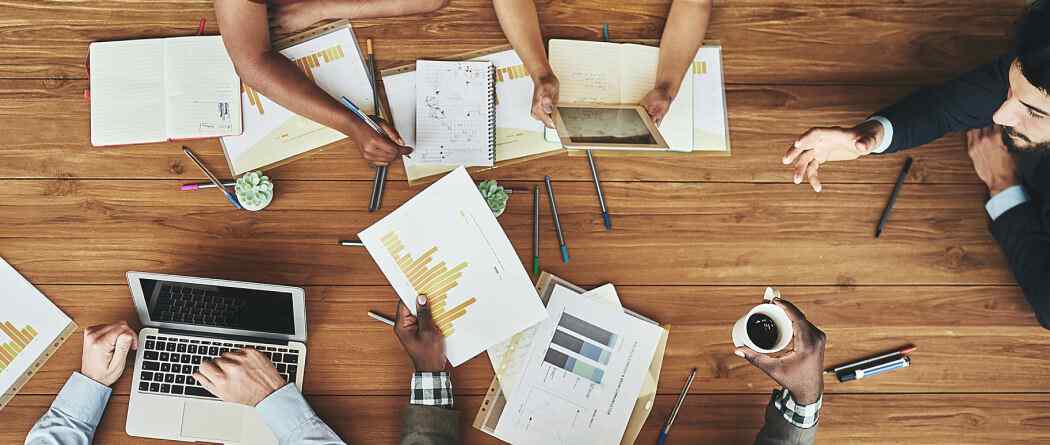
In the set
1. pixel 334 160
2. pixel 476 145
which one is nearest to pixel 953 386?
pixel 476 145

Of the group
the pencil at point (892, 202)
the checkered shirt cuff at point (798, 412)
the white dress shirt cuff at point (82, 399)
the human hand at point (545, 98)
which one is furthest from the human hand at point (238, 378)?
the pencil at point (892, 202)

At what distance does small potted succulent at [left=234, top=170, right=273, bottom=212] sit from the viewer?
4.55 feet

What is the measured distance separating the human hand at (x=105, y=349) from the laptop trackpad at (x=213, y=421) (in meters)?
0.17

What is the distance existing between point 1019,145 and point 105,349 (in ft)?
6.46

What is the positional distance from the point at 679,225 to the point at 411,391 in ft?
2.30

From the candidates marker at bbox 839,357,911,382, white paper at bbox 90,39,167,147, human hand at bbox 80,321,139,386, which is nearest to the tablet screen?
marker at bbox 839,357,911,382

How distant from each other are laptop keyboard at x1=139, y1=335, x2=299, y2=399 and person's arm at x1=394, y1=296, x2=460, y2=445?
0.35m

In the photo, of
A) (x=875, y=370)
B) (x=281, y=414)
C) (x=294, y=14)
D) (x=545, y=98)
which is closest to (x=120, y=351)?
(x=281, y=414)

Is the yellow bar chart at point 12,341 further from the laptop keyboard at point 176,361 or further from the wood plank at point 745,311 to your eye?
the laptop keyboard at point 176,361

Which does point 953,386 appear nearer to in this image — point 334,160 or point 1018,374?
point 1018,374

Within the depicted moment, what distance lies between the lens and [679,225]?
4.88 ft

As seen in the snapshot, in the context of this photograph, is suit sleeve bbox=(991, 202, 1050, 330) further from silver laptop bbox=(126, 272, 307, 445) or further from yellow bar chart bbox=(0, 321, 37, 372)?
yellow bar chart bbox=(0, 321, 37, 372)

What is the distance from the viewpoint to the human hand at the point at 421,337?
1.36 metres

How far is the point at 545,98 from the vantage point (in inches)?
56.5
